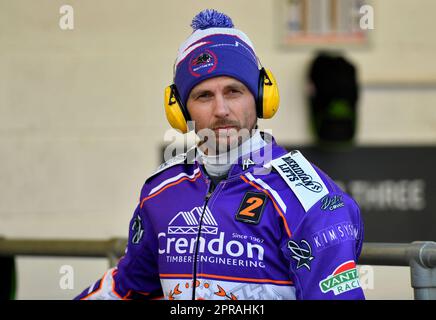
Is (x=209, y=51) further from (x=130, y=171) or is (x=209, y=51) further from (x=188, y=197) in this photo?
(x=130, y=171)

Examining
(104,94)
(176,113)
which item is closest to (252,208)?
(176,113)

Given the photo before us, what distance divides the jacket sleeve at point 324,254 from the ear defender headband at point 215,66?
337 millimetres

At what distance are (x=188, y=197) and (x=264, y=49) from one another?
310 cm

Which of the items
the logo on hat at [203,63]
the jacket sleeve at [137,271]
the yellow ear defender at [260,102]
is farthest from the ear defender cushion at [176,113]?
the jacket sleeve at [137,271]

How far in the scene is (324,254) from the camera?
204 centimetres

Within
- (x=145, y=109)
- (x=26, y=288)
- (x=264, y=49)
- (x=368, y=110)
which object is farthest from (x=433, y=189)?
(x=26, y=288)

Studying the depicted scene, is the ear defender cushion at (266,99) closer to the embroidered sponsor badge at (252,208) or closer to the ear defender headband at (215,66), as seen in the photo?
the ear defender headband at (215,66)

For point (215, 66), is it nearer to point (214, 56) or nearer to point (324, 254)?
point (214, 56)

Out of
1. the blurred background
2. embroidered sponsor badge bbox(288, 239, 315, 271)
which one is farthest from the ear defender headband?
the blurred background

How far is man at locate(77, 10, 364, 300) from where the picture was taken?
207 cm

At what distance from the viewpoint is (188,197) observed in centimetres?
227

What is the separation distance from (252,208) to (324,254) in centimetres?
21

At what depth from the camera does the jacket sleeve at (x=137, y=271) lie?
2.40m

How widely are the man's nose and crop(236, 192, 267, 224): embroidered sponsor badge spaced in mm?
205
